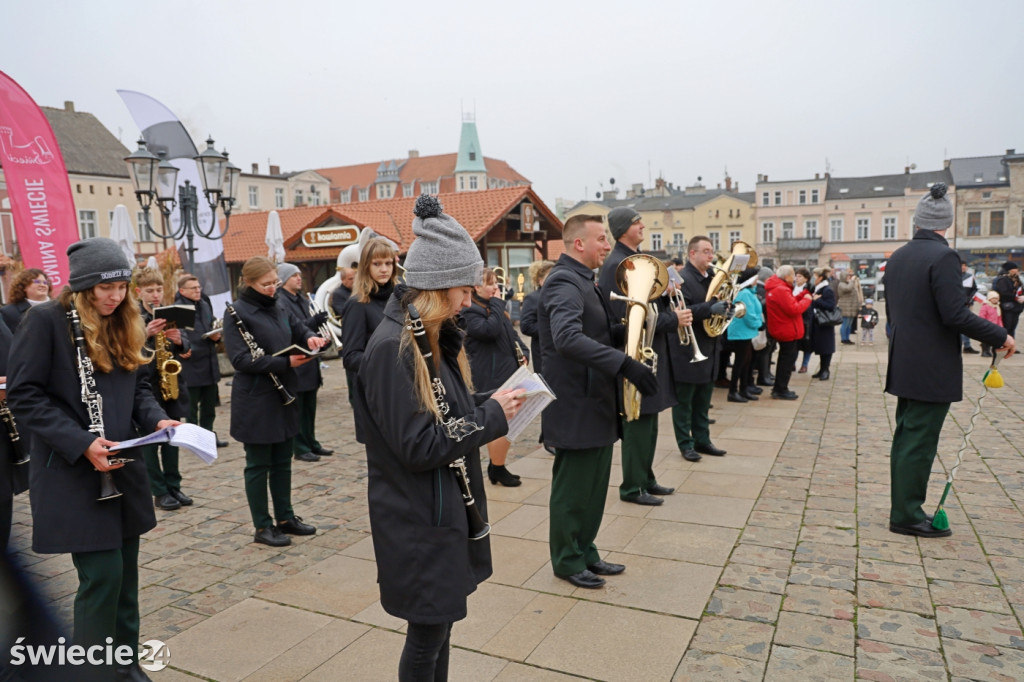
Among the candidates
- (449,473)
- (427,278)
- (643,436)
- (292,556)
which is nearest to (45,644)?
(292,556)

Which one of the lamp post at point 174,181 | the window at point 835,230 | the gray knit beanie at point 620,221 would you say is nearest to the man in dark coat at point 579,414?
the gray knit beanie at point 620,221

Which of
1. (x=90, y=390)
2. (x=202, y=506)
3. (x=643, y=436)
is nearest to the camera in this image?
(x=90, y=390)

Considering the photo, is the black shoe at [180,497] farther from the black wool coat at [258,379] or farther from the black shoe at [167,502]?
the black wool coat at [258,379]

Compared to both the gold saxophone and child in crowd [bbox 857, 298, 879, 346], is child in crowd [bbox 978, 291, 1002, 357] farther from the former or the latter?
the gold saxophone

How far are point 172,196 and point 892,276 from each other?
10512mm

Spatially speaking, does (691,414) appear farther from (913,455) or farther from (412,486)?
(412,486)

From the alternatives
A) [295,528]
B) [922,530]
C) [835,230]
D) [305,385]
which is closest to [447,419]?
[295,528]

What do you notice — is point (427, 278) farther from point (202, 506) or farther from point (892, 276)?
point (202, 506)

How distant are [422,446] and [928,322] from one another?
3959 millimetres

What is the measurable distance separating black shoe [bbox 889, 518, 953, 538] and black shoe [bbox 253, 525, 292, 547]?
425 cm

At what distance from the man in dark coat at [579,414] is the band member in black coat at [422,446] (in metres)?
1.49

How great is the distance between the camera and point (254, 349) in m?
4.89

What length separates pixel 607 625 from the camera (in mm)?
3682

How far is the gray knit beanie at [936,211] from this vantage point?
484cm
